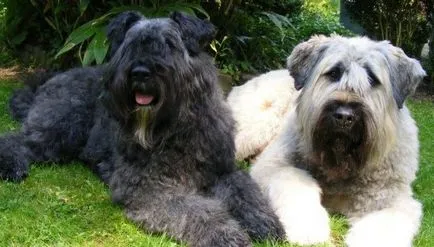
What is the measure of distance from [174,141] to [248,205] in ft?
2.21

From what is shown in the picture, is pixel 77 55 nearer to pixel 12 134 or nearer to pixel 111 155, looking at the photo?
pixel 12 134

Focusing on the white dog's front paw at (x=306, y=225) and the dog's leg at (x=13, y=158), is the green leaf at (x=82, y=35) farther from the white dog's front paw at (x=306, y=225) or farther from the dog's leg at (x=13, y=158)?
the white dog's front paw at (x=306, y=225)

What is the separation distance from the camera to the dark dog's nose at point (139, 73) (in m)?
3.71

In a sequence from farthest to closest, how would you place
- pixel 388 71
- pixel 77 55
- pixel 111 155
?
1. pixel 77 55
2. pixel 111 155
3. pixel 388 71

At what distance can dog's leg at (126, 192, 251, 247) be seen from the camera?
141 inches

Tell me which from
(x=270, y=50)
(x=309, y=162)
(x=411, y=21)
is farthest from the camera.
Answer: (x=411, y=21)

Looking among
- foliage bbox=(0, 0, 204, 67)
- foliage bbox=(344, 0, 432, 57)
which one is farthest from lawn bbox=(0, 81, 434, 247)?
foliage bbox=(344, 0, 432, 57)

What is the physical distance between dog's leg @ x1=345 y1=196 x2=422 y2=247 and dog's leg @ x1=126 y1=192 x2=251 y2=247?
743 millimetres

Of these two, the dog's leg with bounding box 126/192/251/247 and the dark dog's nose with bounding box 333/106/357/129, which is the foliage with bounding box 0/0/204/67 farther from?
the dark dog's nose with bounding box 333/106/357/129

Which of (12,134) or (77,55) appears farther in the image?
(77,55)

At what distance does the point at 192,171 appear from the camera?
4184mm

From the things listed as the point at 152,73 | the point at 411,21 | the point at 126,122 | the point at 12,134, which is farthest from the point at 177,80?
the point at 411,21

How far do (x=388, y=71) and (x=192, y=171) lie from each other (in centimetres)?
150

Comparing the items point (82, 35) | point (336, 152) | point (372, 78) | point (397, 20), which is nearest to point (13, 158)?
point (82, 35)
